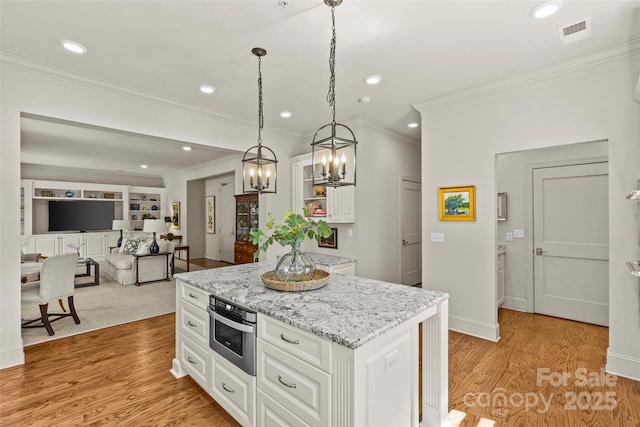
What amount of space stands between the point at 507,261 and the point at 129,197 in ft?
33.6

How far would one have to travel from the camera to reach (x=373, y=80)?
10.3ft

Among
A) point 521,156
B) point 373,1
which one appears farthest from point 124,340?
point 521,156

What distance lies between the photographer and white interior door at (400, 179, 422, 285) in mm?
5208

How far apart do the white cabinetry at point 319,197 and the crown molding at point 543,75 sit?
63.0 inches

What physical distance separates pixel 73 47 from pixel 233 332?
2736 millimetres

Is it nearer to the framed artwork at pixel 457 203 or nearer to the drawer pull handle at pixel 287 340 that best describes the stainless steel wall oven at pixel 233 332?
the drawer pull handle at pixel 287 340

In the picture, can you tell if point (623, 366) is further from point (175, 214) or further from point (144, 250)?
point (175, 214)

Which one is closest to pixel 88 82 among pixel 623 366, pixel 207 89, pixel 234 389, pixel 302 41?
pixel 207 89

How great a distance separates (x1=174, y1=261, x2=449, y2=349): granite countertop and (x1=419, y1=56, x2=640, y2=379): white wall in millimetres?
1767

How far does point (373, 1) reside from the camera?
2.00 m

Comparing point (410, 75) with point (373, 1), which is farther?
point (410, 75)

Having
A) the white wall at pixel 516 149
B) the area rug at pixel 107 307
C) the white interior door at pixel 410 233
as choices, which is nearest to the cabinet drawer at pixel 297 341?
the white wall at pixel 516 149

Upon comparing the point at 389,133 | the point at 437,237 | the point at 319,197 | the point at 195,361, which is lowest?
the point at 195,361

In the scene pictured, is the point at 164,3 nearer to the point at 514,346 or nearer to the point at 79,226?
the point at 514,346
